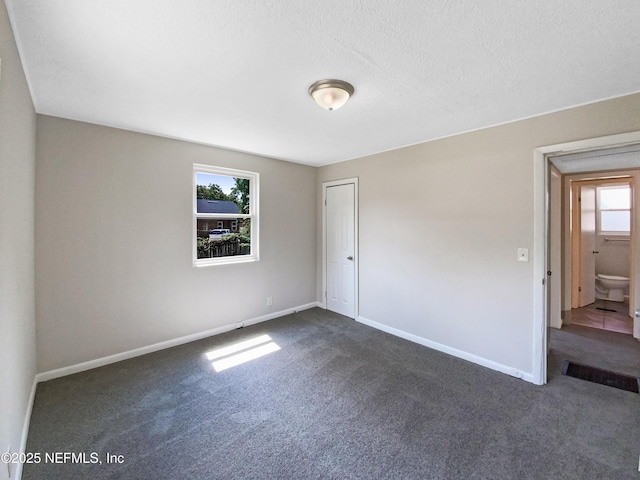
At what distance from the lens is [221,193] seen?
12.3 feet

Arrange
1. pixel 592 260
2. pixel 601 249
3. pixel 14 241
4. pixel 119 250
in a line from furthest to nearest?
1. pixel 601 249
2. pixel 592 260
3. pixel 119 250
4. pixel 14 241

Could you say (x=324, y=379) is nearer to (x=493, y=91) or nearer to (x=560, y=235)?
(x=493, y=91)

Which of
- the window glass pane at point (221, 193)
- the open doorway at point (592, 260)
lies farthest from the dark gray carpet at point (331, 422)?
the window glass pane at point (221, 193)

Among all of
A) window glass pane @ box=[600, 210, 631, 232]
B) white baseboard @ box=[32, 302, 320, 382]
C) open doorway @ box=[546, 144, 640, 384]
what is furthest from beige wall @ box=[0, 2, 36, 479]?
window glass pane @ box=[600, 210, 631, 232]

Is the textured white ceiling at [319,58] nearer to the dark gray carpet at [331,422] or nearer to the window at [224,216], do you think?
the window at [224,216]

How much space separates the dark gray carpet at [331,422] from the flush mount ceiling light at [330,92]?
2350 mm

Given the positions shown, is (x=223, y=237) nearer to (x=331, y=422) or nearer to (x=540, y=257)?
(x=331, y=422)

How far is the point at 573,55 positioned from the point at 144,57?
2.56 meters

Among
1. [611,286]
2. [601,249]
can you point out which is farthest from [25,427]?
[601,249]

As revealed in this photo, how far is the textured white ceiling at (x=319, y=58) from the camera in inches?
51.4

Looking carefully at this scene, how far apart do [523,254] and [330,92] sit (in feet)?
7.49

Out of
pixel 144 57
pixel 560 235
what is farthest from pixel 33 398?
pixel 560 235

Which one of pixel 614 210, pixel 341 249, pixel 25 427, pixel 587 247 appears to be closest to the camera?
pixel 25 427

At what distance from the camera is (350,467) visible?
1637mm
